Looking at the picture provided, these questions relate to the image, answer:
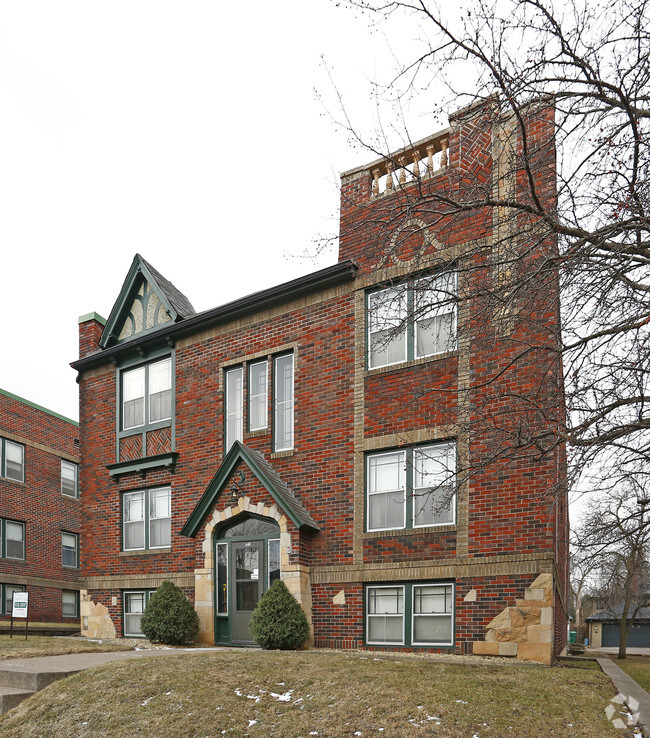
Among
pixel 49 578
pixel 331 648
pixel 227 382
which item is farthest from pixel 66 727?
pixel 49 578

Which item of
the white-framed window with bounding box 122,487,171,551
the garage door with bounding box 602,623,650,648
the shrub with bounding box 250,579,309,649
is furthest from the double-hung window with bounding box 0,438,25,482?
the garage door with bounding box 602,623,650,648

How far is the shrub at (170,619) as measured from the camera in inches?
623

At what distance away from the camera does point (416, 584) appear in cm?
1363

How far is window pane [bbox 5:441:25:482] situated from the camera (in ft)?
94.3

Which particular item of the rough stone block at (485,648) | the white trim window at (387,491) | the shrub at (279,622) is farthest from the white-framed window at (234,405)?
the rough stone block at (485,648)

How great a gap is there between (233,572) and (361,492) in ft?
12.7

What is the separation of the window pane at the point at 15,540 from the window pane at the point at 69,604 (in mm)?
3096

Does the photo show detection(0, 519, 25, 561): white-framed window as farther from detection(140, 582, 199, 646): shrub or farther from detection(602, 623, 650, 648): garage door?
detection(602, 623, 650, 648): garage door

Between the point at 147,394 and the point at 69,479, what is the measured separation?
49.3 feet

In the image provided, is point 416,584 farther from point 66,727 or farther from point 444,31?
point 444,31

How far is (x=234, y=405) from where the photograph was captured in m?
17.4

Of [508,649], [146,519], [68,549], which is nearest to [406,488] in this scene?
[508,649]

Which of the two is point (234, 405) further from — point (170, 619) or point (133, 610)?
point (133, 610)

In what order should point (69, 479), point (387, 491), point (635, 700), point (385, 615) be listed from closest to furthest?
point (635, 700), point (385, 615), point (387, 491), point (69, 479)
